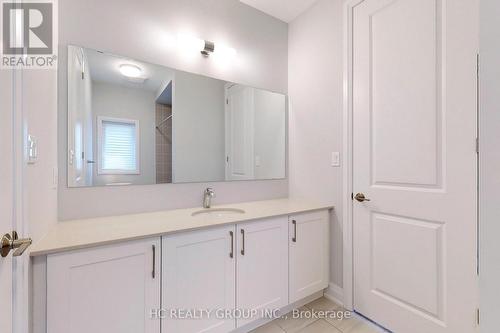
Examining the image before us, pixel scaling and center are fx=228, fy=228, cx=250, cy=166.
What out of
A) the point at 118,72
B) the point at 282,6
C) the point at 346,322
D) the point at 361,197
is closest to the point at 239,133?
the point at 118,72

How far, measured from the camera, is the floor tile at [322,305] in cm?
187

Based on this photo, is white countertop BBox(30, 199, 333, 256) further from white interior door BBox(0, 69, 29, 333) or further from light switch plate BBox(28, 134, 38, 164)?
light switch plate BBox(28, 134, 38, 164)

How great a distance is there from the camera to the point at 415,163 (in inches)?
57.4

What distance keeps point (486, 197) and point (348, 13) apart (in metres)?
1.95

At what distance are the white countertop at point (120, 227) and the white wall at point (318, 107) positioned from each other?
0.46 metres

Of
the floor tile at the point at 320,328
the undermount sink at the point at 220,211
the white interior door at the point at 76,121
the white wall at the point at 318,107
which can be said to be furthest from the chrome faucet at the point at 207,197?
the floor tile at the point at 320,328

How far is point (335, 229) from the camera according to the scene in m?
1.96

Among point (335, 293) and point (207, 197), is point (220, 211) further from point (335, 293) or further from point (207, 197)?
point (335, 293)

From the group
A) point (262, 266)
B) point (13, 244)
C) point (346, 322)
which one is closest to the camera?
point (13, 244)

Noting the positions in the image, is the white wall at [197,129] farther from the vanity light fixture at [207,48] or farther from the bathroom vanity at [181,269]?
Answer: the bathroom vanity at [181,269]

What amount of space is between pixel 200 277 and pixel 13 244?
34.3 inches

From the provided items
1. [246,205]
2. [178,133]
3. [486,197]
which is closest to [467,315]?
[486,197]

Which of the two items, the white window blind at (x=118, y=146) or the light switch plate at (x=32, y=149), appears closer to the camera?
the light switch plate at (x=32, y=149)

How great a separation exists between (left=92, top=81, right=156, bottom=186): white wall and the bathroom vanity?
0.91 ft
